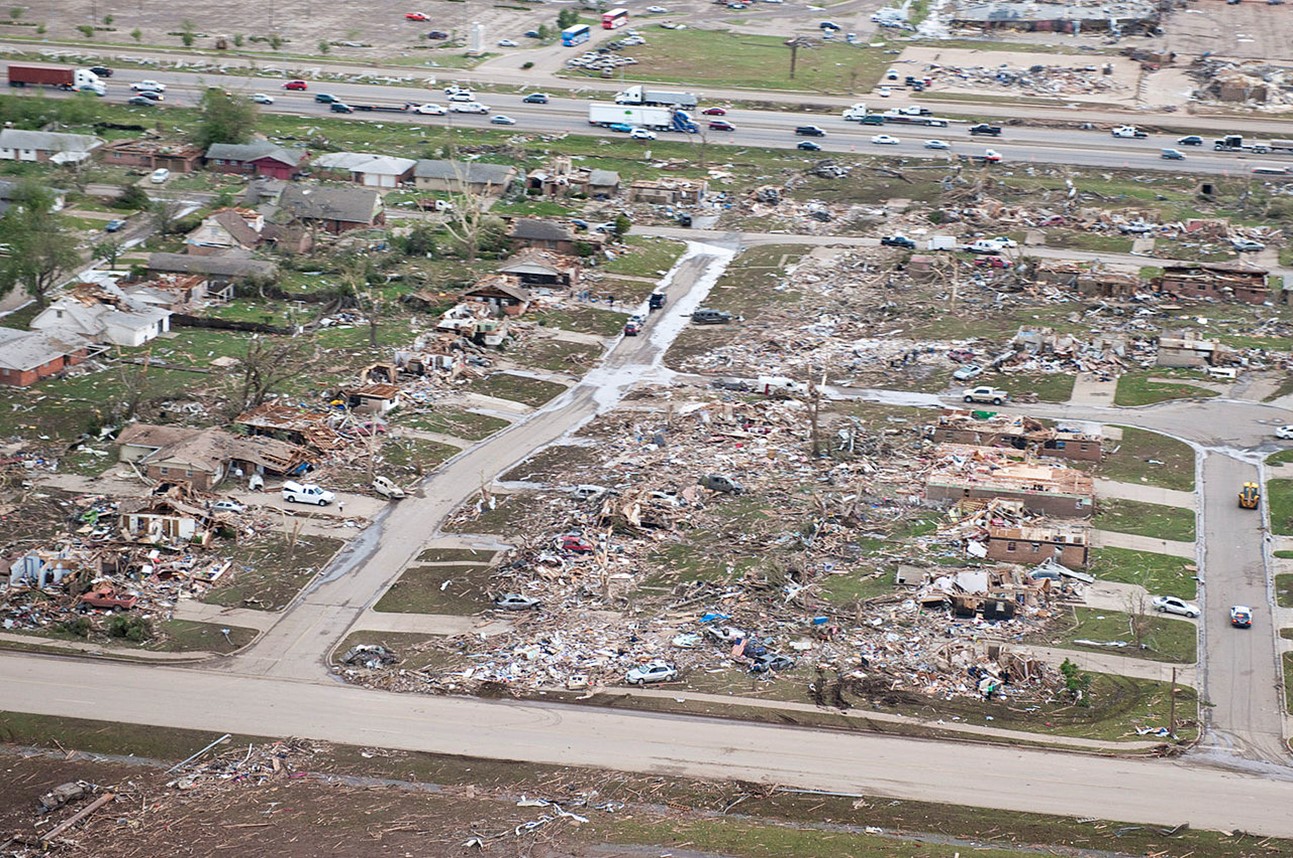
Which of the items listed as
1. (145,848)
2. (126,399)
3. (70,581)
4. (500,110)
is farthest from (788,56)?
(145,848)

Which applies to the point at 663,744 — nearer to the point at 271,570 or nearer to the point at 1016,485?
the point at 271,570

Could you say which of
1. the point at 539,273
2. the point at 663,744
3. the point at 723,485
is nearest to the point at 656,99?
the point at 539,273

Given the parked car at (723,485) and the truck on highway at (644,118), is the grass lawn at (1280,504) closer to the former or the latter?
the parked car at (723,485)

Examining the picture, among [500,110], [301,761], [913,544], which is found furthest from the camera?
[500,110]

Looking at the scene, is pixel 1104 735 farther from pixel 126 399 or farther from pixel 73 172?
pixel 73 172

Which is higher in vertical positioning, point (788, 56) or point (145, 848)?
point (788, 56)

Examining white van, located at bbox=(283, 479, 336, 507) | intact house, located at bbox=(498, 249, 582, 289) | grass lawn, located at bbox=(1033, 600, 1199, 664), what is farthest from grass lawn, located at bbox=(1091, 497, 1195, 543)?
intact house, located at bbox=(498, 249, 582, 289)
